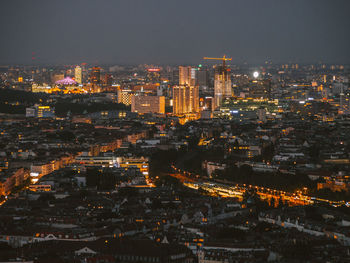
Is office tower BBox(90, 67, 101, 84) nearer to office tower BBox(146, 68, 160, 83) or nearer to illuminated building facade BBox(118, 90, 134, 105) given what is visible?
office tower BBox(146, 68, 160, 83)

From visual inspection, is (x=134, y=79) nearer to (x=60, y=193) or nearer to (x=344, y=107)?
(x=344, y=107)

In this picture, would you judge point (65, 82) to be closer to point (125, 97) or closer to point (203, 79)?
point (203, 79)

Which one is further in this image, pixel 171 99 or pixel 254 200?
pixel 171 99

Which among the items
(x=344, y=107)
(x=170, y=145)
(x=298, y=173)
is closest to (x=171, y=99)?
(x=344, y=107)

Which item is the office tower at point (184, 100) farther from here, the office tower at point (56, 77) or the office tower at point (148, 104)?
the office tower at point (56, 77)

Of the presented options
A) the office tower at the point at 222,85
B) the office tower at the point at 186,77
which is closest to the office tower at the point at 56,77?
the office tower at the point at 186,77

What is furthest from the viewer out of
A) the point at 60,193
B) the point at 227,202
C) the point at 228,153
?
the point at 228,153
